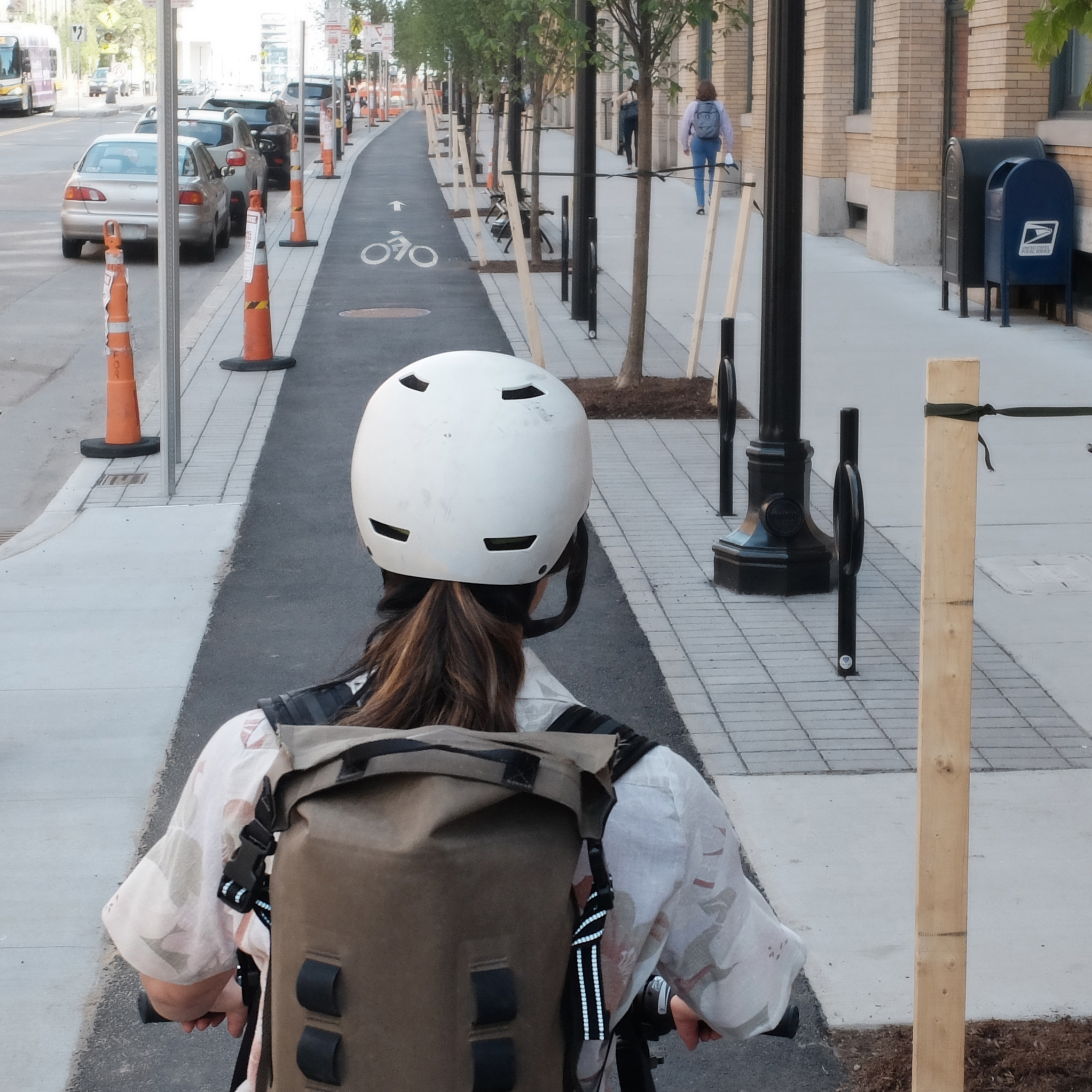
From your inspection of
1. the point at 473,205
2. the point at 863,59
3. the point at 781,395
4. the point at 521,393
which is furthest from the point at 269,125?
the point at 521,393

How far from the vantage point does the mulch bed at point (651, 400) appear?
11.4m

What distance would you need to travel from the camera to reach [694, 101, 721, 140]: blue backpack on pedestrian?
23547mm

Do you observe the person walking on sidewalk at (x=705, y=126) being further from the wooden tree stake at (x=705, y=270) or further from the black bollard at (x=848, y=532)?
the black bollard at (x=848, y=532)

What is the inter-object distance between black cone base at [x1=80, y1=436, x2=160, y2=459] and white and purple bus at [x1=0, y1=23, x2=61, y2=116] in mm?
59251

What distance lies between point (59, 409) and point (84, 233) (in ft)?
29.8

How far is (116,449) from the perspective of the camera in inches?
393

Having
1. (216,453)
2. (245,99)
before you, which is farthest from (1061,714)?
(245,99)

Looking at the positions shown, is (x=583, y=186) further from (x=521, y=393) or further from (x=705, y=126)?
(x=521, y=393)

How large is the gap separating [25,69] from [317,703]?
69.7m

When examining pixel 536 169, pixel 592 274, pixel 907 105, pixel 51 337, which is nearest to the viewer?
pixel 592 274

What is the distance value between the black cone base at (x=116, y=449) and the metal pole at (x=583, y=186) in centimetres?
583

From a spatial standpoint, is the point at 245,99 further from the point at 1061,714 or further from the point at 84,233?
the point at 1061,714

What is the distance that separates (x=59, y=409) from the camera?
12.2 m

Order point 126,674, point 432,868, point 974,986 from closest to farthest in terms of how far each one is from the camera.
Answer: point 432,868 → point 974,986 → point 126,674
